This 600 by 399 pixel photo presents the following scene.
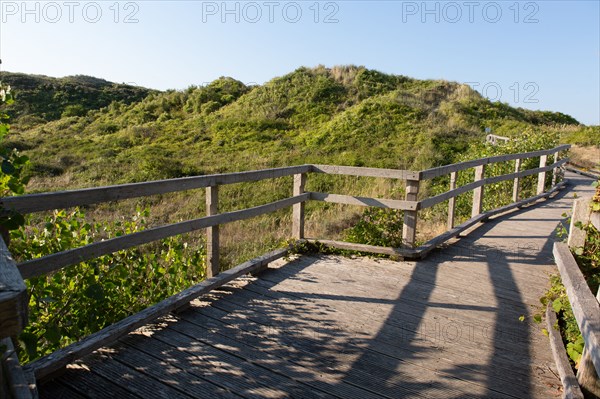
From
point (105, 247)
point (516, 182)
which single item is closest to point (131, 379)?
point (105, 247)

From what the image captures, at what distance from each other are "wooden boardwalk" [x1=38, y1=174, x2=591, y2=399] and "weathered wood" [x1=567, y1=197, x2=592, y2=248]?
837mm

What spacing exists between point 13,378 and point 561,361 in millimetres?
3150

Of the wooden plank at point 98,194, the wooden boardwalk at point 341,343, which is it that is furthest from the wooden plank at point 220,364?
the wooden plank at point 98,194

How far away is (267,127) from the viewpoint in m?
32.0

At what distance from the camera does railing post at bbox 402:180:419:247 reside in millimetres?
5855

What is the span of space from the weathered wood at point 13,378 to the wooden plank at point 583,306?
229 cm

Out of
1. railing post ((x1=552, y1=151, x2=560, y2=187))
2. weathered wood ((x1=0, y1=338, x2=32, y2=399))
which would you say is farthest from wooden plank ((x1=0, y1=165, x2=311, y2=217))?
railing post ((x1=552, y1=151, x2=560, y2=187))

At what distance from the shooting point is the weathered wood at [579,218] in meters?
3.85

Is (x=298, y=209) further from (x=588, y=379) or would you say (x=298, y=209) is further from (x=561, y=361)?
(x=588, y=379)

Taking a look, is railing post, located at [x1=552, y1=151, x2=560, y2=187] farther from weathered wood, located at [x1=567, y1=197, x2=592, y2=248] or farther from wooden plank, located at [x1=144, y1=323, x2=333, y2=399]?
wooden plank, located at [x1=144, y1=323, x2=333, y2=399]

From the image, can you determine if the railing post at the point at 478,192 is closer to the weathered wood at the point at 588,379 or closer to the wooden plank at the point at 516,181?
the wooden plank at the point at 516,181

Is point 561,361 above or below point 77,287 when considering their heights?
below

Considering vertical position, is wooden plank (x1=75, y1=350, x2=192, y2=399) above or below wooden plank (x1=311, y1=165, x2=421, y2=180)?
below

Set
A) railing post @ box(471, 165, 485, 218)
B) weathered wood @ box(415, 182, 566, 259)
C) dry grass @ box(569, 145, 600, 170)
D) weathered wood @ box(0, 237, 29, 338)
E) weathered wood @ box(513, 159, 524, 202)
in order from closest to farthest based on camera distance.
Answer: weathered wood @ box(0, 237, 29, 338), weathered wood @ box(415, 182, 566, 259), railing post @ box(471, 165, 485, 218), weathered wood @ box(513, 159, 524, 202), dry grass @ box(569, 145, 600, 170)
